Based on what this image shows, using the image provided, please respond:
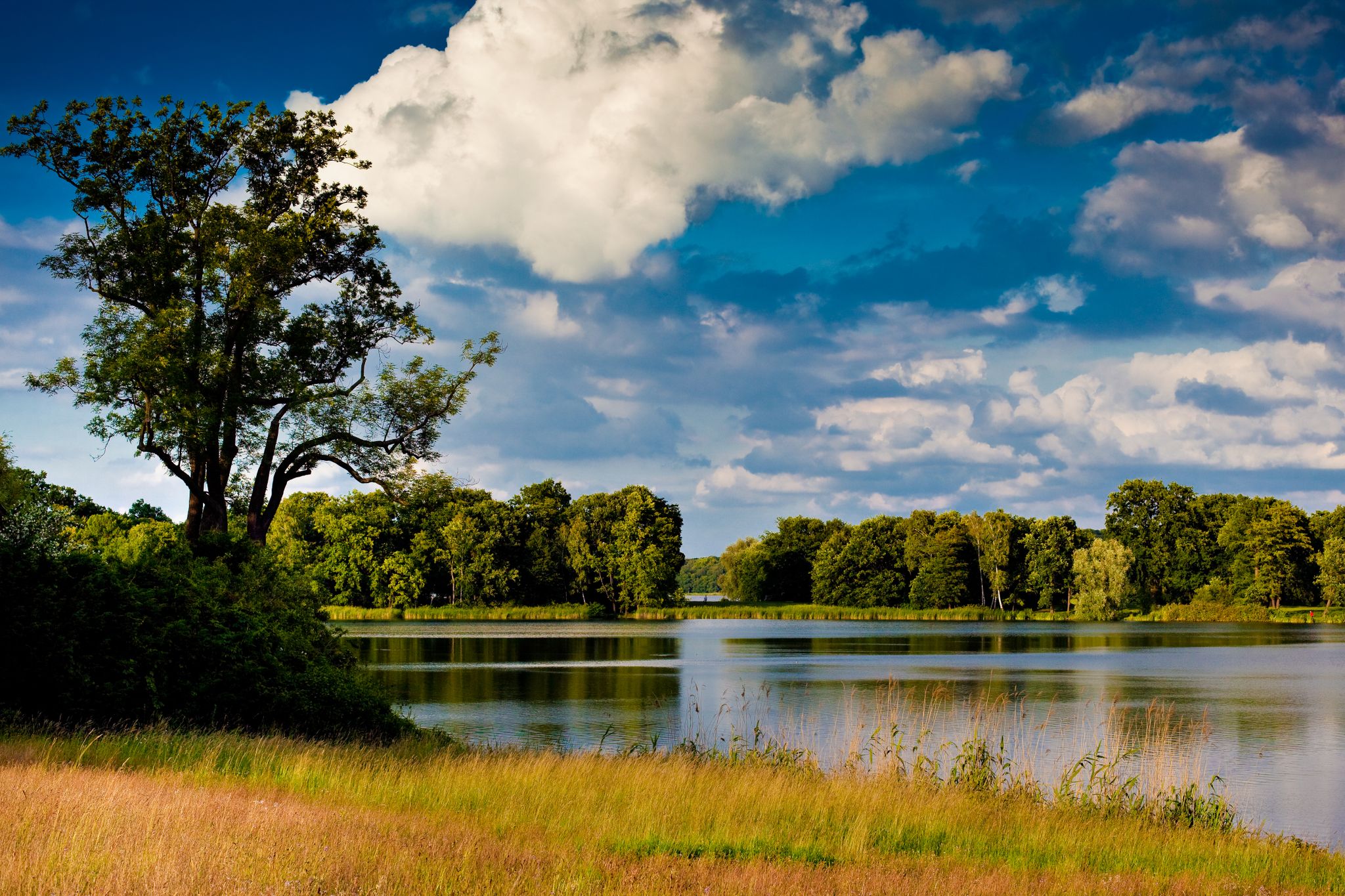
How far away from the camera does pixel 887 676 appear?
39344 mm

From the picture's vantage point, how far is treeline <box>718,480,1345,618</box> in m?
101

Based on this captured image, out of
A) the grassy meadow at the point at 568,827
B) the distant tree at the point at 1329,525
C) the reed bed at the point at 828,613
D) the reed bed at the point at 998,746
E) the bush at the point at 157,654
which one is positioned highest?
the distant tree at the point at 1329,525

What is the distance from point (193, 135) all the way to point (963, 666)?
Result: 35.9m

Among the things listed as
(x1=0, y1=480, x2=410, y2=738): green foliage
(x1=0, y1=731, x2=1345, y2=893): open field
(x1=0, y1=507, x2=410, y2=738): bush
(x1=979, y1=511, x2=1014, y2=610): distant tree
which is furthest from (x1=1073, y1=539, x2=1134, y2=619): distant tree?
(x1=0, y1=507, x2=410, y2=738): bush

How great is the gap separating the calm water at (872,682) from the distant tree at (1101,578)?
2381cm

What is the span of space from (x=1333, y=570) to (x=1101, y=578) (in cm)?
2127

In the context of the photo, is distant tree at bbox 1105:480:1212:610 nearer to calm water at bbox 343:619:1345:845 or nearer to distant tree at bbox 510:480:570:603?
calm water at bbox 343:619:1345:845

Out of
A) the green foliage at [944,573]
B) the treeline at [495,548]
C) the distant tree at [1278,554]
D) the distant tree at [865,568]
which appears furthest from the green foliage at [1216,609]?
the treeline at [495,548]

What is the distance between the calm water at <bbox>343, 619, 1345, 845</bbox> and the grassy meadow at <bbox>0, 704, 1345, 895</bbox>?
4.93 m

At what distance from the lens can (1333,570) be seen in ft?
321

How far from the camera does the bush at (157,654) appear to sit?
50.8 feet

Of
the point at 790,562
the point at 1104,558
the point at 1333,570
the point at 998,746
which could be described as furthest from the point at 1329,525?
the point at 998,746

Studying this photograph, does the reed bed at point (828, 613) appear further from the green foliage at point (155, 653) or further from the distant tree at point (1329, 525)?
the green foliage at point (155, 653)

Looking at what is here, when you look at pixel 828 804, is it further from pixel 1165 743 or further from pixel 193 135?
pixel 193 135
